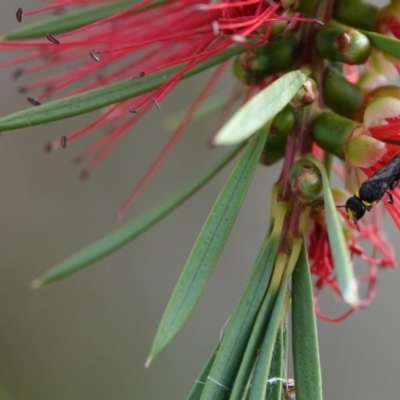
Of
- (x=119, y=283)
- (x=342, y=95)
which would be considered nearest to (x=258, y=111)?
(x=342, y=95)

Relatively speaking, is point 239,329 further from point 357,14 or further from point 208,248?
point 357,14

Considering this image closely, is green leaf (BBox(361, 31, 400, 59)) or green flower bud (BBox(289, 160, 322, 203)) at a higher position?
green leaf (BBox(361, 31, 400, 59))

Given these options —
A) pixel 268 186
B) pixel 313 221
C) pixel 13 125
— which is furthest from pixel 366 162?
pixel 268 186

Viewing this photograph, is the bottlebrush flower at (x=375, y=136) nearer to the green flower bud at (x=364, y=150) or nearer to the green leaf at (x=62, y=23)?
the green flower bud at (x=364, y=150)

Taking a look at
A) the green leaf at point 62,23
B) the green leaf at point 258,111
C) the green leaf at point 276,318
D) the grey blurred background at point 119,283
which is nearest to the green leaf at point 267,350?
the green leaf at point 276,318

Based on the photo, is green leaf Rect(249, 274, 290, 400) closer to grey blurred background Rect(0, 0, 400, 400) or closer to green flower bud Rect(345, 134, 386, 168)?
green flower bud Rect(345, 134, 386, 168)

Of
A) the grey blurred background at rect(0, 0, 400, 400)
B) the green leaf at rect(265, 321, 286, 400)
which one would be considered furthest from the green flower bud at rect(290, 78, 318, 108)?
the grey blurred background at rect(0, 0, 400, 400)

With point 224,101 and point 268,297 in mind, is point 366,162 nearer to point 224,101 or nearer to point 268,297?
point 268,297
